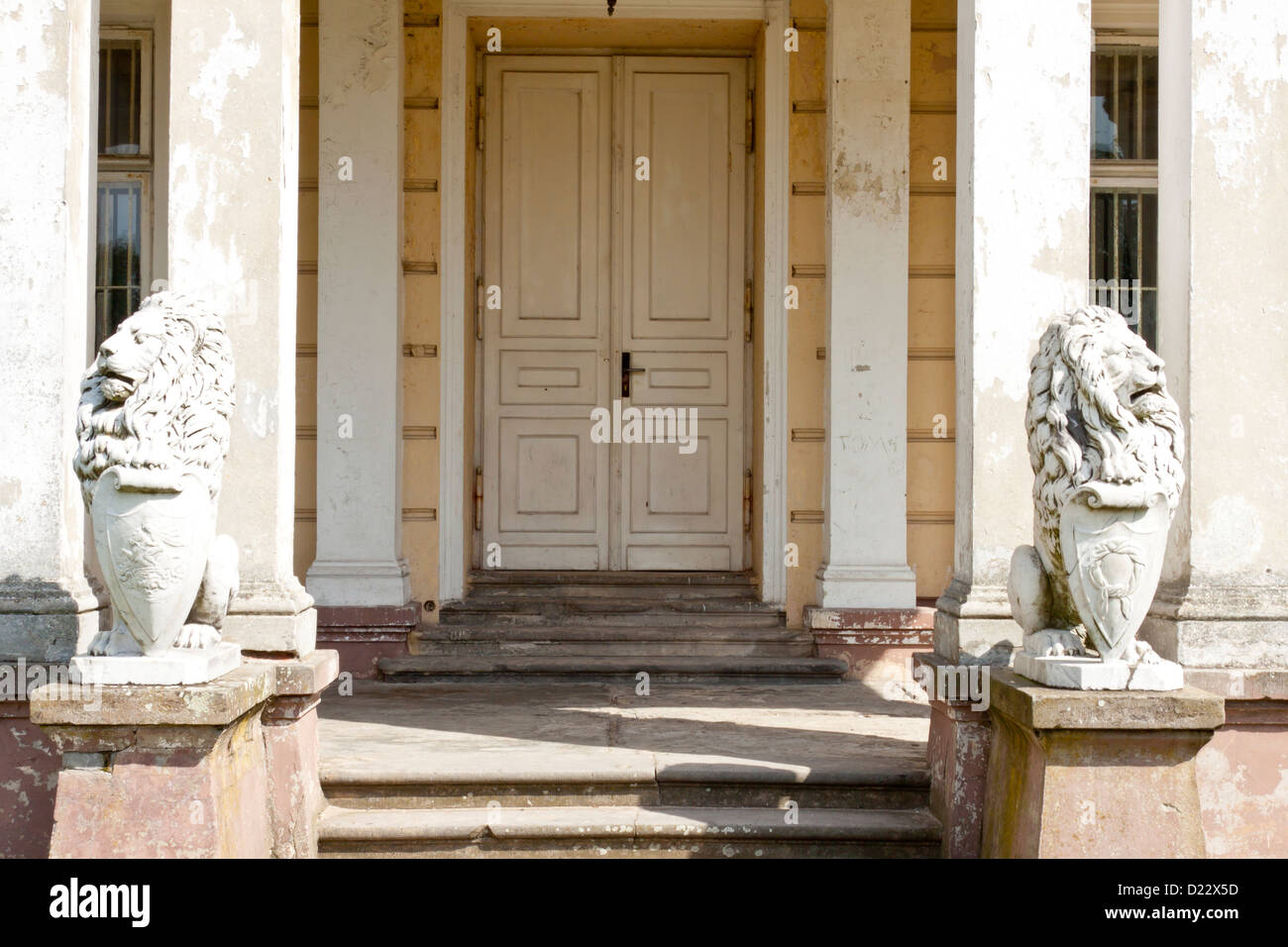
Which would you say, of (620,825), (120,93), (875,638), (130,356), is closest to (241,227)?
(130,356)

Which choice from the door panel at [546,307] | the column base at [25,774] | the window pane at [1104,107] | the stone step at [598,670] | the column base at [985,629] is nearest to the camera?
the column base at [25,774]

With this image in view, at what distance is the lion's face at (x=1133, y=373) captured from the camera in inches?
143

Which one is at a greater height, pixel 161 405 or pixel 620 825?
pixel 161 405

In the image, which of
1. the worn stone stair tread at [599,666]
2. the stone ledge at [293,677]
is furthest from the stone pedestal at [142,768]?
the worn stone stair tread at [599,666]

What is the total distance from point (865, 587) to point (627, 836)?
290 cm

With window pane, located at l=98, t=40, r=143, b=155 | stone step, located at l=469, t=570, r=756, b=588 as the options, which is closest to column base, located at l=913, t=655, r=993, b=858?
stone step, located at l=469, t=570, r=756, b=588

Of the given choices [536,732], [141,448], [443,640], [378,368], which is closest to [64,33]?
[141,448]

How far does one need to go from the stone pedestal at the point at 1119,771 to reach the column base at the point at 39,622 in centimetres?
303

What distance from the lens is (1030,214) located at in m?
4.28

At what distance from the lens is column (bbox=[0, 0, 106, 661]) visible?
418 centimetres

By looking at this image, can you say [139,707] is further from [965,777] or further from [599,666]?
[599,666]

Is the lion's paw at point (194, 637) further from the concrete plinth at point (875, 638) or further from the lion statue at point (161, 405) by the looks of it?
the concrete plinth at point (875, 638)

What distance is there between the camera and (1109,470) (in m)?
3.60
